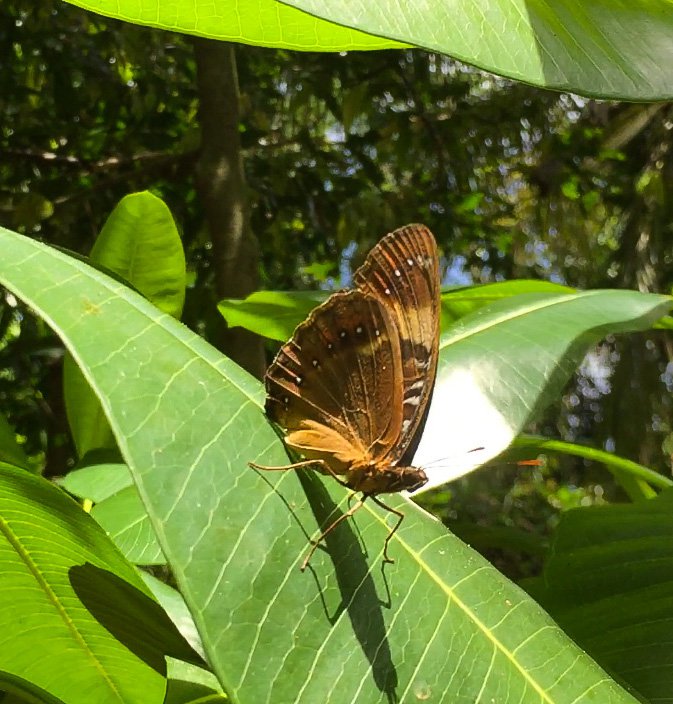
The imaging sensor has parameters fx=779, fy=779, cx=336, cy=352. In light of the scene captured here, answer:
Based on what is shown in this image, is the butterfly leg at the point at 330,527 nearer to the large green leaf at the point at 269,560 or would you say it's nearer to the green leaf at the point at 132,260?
the large green leaf at the point at 269,560

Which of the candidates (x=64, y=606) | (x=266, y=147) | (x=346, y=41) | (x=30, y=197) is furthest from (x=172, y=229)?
(x=266, y=147)

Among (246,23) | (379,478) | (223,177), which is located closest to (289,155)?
(223,177)

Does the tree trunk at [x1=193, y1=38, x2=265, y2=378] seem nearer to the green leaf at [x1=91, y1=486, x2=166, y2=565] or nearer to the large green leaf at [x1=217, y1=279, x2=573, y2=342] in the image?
the large green leaf at [x1=217, y1=279, x2=573, y2=342]

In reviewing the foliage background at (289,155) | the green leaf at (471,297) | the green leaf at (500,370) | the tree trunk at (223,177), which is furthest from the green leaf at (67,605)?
the tree trunk at (223,177)

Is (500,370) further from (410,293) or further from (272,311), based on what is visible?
(272,311)

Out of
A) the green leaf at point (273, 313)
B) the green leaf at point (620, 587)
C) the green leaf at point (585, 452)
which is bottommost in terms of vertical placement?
the green leaf at point (620, 587)

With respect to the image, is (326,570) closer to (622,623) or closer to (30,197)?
(622,623)
